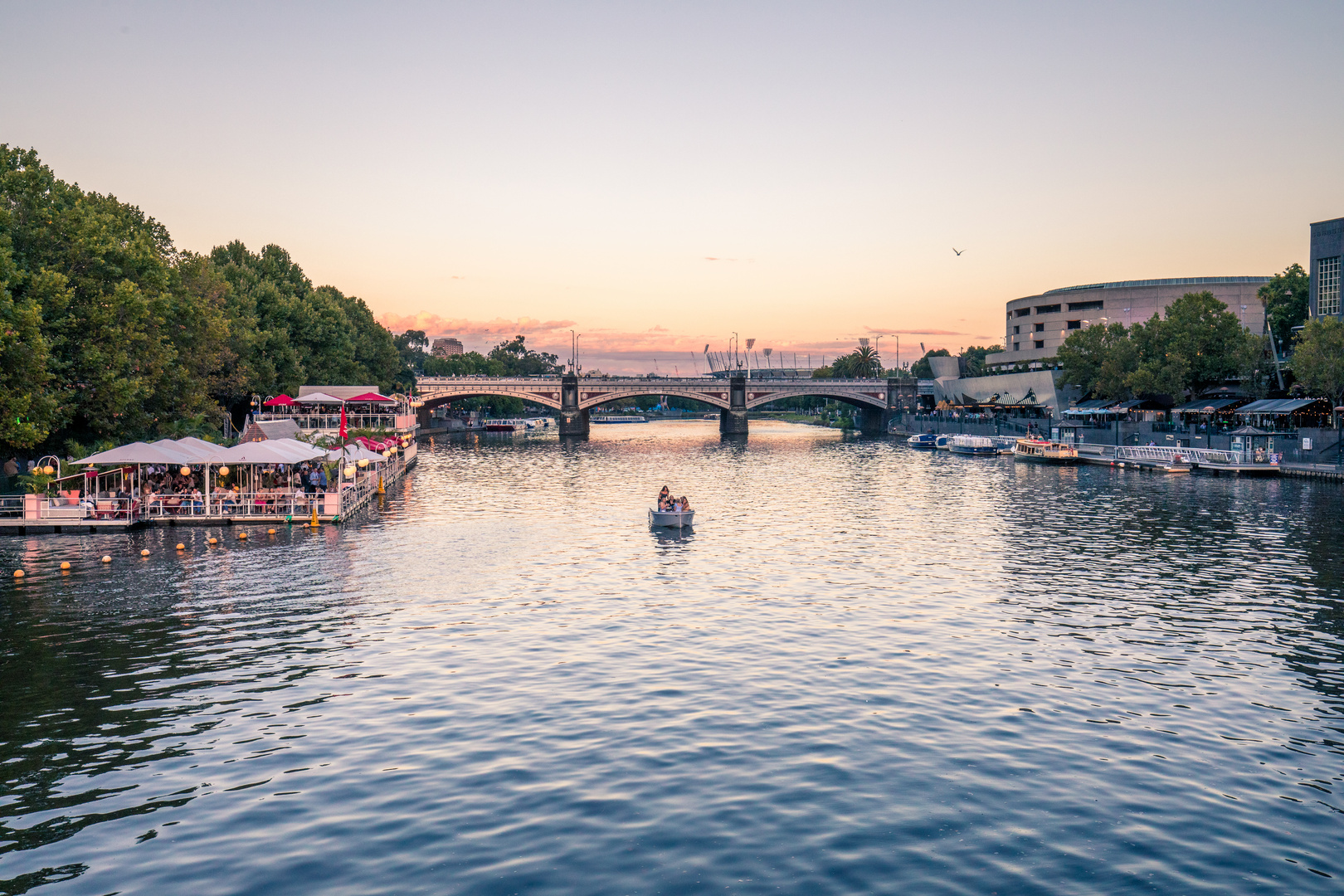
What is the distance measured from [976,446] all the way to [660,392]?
6432 cm

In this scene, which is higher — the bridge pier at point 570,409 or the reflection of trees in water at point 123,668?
the bridge pier at point 570,409

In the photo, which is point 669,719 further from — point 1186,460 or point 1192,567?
point 1186,460

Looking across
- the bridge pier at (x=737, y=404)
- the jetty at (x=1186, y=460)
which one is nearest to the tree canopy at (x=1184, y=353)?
the jetty at (x=1186, y=460)

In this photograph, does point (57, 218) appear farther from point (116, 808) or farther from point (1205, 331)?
point (1205, 331)

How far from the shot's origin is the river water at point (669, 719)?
47.5 feet

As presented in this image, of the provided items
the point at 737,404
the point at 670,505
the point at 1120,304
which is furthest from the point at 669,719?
the point at 1120,304

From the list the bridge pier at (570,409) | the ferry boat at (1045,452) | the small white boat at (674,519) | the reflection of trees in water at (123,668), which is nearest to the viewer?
the reflection of trees in water at (123,668)

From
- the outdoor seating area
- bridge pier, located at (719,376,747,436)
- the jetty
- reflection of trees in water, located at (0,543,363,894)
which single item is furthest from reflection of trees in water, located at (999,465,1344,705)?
bridge pier, located at (719,376,747,436)

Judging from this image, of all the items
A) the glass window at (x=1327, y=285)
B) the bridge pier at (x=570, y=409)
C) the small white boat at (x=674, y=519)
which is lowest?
the small white boat at (x=674, y=519)

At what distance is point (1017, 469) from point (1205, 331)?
32841mm

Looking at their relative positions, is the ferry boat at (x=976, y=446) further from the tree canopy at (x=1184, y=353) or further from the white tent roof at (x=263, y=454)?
the white tent roof at (x=263, y=454)

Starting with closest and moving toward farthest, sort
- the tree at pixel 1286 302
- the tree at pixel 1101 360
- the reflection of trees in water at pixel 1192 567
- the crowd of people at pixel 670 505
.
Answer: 1. the reflection of trees in water at pixel 1192 567
2. the crowd of people at pixel 670 505
3. the tree at pixel 1286 302
4. the tree at pixel 1101 360

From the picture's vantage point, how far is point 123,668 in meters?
24.4

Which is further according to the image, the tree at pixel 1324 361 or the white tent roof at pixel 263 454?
the tree at pixel 1324 361
